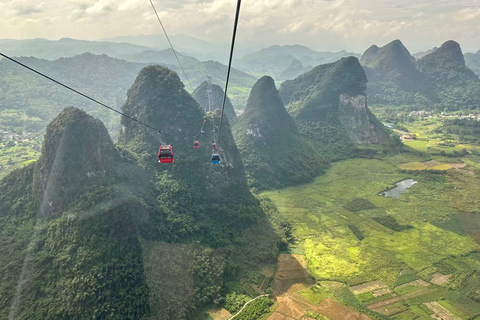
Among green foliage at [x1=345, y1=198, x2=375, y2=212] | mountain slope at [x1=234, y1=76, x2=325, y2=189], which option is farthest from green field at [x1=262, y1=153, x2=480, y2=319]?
mountain slope at [x1=234, y1=76, x2=325, y2=189]

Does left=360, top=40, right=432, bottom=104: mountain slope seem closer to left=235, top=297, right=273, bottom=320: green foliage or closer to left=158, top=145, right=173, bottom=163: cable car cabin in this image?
left=235, top=297, right=273, bottom=320: green foliage

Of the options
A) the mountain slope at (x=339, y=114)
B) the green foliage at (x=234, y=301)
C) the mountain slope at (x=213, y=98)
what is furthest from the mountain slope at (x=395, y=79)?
the green foliage at (x=234, y=301)

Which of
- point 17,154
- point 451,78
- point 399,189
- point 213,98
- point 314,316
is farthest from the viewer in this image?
point 451,78

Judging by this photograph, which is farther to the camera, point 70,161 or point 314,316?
point 70,161

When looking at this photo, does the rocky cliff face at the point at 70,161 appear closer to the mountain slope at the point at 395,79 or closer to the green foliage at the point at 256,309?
the green foliage at the point at 256,309

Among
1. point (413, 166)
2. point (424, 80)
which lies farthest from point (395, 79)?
point (413, 166)

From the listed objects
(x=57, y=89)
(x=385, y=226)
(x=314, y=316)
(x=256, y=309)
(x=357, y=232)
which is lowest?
(x=314, y=316)

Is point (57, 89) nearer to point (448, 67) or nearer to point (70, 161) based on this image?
point (70, 161)
